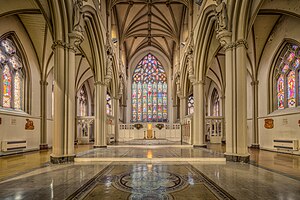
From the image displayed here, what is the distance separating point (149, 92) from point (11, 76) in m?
19.3

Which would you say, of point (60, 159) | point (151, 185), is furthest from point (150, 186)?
point (60, 159)

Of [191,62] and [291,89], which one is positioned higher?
[191,62]

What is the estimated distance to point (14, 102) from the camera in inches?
481

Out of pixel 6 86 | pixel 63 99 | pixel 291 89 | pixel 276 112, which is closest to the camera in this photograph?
pixel 63 99

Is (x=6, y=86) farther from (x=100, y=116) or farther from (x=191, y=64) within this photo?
(x=191, y=64)

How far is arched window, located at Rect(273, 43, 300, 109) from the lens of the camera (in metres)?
11.5

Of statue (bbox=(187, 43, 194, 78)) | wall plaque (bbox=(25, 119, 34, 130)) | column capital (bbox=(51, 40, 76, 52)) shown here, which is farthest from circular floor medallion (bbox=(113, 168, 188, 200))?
wall plaque (bbox=(25, 119, 34, 130))

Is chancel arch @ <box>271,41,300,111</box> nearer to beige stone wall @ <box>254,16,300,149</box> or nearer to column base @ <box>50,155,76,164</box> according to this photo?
beige stone wall @ <box>254,16,300,149</box>

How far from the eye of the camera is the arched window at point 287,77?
37.7 feet

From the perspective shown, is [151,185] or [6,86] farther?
[6,86]

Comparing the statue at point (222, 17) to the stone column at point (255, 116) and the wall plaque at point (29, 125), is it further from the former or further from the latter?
the wall plaque at point (29, 125)

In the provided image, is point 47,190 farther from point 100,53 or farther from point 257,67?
point 257,67

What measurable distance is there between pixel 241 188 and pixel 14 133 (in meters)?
11.5

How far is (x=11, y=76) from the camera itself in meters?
12.0
